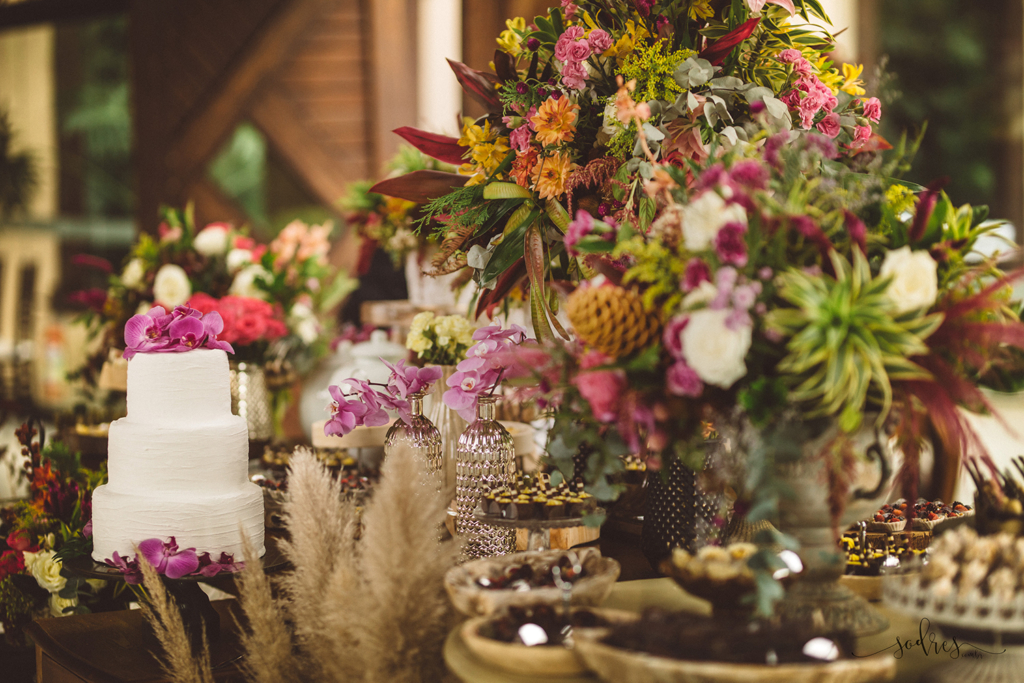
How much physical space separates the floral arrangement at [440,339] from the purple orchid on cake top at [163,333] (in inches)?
14.0

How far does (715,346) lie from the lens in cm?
77

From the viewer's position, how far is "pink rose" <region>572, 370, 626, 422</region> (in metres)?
0.82

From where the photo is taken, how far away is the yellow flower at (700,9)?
1222 mm

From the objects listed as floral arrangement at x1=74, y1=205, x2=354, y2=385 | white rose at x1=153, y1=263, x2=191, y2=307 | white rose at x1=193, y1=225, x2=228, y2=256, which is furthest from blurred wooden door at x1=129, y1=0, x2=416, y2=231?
white rose at x1=153, y1=263, x2=191, y2=307

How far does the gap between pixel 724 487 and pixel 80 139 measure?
22.8 ft

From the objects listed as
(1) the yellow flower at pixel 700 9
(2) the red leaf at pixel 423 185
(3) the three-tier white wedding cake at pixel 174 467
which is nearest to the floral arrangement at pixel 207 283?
(2) the red leaf at pixel 423 185

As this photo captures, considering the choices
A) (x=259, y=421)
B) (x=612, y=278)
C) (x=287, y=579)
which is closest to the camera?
(x=612, y=278)

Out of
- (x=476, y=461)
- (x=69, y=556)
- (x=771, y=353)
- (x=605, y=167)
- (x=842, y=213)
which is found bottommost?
(x=69, y=556)

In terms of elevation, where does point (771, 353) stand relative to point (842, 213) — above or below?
below

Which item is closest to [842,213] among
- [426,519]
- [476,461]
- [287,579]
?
[426,519]

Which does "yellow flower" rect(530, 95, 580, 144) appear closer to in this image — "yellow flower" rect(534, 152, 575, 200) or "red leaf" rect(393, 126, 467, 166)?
"yellow flower" rect(534, 152, 575, 200)

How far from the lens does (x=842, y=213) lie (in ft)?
2.86

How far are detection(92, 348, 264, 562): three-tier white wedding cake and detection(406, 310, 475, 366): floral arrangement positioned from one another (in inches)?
13.7

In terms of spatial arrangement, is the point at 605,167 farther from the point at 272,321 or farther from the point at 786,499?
the point at 272,321
